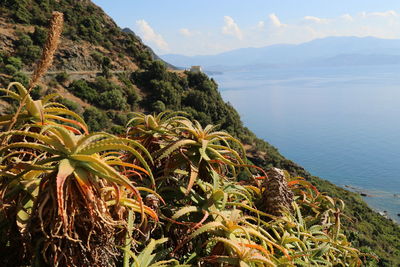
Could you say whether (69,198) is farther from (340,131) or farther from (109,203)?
(340,131)

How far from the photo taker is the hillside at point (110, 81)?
1120 inches

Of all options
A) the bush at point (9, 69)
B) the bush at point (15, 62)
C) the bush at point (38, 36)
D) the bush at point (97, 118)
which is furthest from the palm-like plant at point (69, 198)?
the bush at point (38, 36)

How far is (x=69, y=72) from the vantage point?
35406mm

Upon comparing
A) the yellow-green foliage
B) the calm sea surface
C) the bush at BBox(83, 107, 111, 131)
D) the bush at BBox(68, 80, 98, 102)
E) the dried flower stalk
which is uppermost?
the dried flower stalk

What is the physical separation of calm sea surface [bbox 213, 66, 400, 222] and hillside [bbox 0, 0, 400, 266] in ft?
67.9

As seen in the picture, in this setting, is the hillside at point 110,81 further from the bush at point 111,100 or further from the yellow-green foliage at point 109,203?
the yellow-green foliage at point 109,203

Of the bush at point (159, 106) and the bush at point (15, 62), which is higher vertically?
the bush at point (15, 62)

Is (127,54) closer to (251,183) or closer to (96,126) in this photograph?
(96,126)

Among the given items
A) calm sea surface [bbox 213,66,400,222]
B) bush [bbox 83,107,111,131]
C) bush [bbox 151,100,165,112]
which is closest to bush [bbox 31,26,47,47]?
bush [bbox 83,107,111,131]

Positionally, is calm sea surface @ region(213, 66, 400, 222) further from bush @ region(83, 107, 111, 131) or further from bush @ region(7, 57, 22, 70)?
bush @ region(7, 57, 22, 70)

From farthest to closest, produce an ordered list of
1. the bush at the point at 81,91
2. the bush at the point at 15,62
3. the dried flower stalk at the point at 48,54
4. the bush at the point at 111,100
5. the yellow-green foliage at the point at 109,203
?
the bush at the point at 111,100 → the bush at the point at 81,91 → the bush at the point at 15,62 → the yellow-green foliage at the point at 109,203 → the dried flower stalk at the point at 48,54

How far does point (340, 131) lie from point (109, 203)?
100015 millimetres

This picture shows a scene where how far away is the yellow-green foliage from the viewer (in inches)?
41.4

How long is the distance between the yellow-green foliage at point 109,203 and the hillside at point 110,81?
76.6 ft
